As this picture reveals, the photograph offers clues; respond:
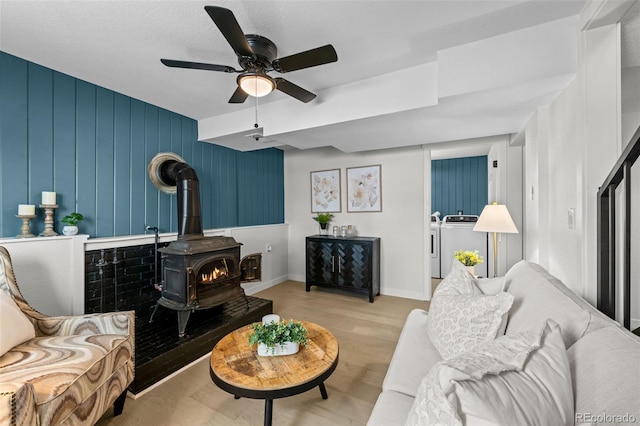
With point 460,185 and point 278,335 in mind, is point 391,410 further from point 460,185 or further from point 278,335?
point 460,185

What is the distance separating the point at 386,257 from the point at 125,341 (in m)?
3.24

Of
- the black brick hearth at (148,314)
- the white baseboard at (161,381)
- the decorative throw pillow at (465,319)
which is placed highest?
the decorative throw pillow at (465,319)

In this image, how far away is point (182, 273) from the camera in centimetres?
241

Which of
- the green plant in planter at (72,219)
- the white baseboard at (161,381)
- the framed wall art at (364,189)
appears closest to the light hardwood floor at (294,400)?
the white baseboard at (161,381)

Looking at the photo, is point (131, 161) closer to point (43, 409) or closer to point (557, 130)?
point (43, 409)

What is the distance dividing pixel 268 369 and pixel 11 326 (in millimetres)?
1394

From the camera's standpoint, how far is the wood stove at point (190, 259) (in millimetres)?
2408

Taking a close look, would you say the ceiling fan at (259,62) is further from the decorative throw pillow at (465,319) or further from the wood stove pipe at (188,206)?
the decorative throw pillow at (465,319)

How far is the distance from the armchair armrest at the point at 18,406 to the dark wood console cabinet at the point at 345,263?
10.6ft

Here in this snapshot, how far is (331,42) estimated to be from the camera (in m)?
1.96

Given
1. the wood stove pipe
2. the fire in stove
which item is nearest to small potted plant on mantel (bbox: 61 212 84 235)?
the wood stove pipe

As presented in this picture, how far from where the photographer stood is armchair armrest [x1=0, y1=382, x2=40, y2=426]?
0.99 meters

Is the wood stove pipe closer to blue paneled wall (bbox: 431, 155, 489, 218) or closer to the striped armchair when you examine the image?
the striped armchair

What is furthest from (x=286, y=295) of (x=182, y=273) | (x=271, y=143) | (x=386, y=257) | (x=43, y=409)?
(x=43, y=409)
